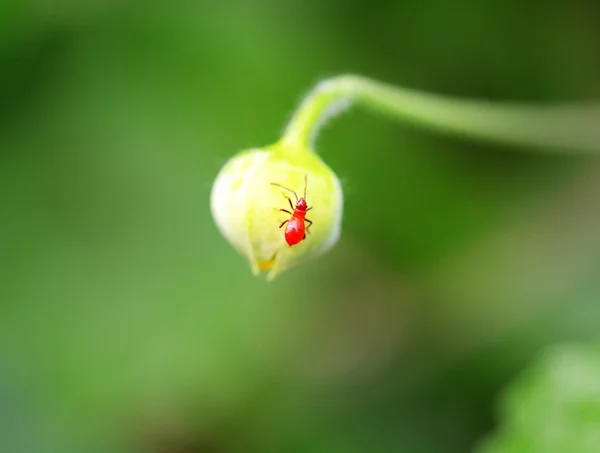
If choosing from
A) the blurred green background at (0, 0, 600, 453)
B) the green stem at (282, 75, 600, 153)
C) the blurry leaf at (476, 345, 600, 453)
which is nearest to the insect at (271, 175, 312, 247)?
the green stem at (282, 75, 600, 153)

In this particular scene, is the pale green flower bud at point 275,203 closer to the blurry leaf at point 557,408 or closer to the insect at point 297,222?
the insect at point 297,222

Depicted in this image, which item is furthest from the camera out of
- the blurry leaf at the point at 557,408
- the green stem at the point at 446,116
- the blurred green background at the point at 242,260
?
the blurred green background at the point at 242,260

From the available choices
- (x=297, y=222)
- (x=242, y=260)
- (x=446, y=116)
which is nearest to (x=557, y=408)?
(x=446, y=116)

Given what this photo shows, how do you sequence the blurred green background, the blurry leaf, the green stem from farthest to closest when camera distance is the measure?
the blurred green background, the blurry leaf, the green stem

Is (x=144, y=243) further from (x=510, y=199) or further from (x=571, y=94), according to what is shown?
(x=571, y=94)

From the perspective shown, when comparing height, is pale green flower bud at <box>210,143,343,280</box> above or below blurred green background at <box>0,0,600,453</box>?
below

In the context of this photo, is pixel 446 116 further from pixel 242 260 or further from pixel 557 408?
pixel 242 260

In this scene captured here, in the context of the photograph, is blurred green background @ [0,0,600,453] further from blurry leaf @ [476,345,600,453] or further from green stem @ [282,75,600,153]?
blurry leaf @ [476,345,600,453]

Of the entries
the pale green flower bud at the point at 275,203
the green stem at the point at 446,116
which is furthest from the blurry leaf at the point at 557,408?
the pale green flower bud at the point at 275,203
